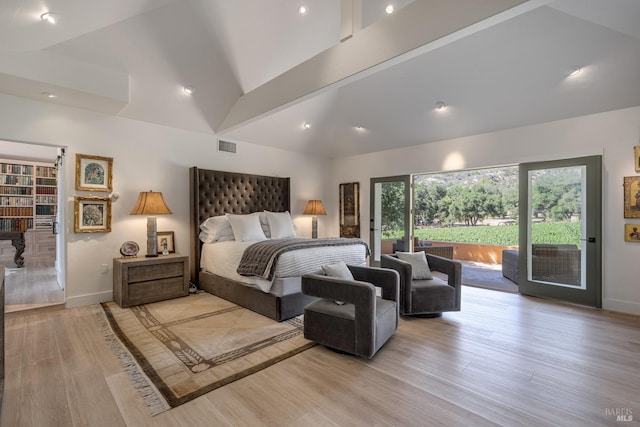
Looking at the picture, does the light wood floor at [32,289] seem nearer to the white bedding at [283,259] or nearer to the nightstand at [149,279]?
the nightstand at [149,279]

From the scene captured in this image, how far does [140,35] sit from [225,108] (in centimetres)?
149

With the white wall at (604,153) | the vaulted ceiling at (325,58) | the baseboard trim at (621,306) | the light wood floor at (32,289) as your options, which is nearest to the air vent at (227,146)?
the vaulted ceiling at (325,58)

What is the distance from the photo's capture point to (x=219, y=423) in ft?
5.77

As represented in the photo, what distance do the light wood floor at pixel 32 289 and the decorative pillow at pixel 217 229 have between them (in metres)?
1.97

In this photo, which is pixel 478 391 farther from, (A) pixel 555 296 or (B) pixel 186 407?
(A) pixel 555 296

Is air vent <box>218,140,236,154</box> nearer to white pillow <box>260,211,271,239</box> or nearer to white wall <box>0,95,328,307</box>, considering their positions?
white wall <box>0,95,328,307</box>

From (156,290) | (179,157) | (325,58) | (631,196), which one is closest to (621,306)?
(631,196)

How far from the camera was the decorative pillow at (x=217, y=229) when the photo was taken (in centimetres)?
468

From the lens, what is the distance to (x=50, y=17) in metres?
2.66

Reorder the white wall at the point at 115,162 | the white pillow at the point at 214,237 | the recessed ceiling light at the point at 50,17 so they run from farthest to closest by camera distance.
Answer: the white pillow at the point at 214,237 < the white wall at the point at 115,162 < the recessed ceiling light at the point at 50,17

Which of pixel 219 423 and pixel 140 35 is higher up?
pixel 140 35

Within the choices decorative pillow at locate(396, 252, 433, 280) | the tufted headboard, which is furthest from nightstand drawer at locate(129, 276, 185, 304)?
decorative pillow at locate(396, 252, 433, 280)

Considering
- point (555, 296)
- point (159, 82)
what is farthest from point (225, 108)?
point (555, 296)

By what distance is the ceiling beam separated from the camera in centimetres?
207
